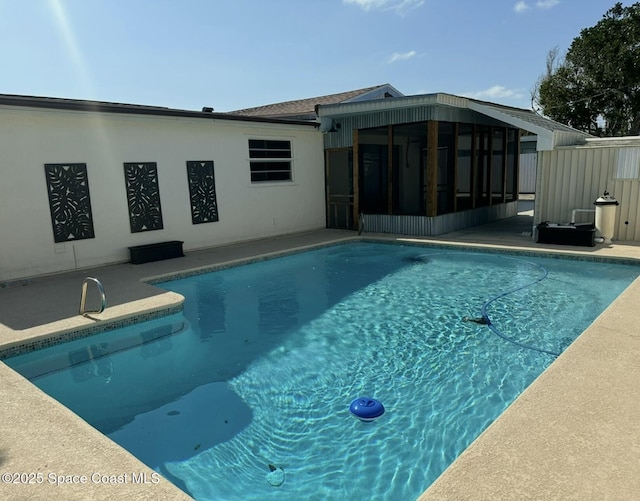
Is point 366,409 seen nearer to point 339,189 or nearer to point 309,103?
point 339,189

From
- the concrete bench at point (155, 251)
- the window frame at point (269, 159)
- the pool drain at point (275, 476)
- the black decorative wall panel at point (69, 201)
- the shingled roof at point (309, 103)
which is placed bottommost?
the pool drain at point (275, 476)

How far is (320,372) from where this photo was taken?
4.61 m

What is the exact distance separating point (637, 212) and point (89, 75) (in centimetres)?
1157

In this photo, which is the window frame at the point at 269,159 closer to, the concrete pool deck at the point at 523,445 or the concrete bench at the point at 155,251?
the concrete bench at the point at 155,251

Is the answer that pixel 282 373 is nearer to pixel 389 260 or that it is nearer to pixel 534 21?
pixel 389 260

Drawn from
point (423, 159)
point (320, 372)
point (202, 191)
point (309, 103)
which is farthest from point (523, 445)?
point (309, 103)

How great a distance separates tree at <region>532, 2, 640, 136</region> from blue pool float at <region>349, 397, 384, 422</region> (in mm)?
21840

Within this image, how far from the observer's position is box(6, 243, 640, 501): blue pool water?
3.22 m

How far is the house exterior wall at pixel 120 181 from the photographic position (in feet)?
24.3

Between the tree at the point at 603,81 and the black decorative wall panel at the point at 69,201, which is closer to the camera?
the black decorative wall panel at the point at 69,201

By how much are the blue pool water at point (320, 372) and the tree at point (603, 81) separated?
640 inches

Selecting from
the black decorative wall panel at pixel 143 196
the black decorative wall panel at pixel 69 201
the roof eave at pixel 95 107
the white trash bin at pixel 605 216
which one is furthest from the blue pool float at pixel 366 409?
the white trash bin at pixel 605 216

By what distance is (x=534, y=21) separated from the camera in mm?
17141

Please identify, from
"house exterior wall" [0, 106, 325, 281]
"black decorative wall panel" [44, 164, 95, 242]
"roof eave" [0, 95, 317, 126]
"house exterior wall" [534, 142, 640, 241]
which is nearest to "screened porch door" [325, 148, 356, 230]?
"house exterior wall" [0, 106, 325, 281]
